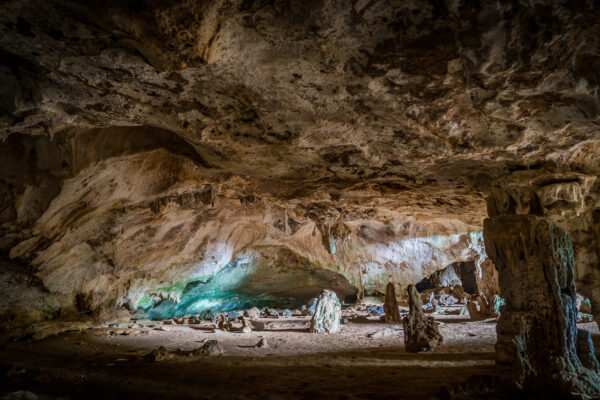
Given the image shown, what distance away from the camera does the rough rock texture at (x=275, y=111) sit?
9.90 feet

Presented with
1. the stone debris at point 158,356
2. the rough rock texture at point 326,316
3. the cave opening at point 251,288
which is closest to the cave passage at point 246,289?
the cave opening at point 251,288

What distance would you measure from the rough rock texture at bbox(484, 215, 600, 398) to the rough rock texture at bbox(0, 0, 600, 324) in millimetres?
1436

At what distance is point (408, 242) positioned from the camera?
14469 millimetres

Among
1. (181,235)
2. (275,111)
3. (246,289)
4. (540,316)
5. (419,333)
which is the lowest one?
(419,333)

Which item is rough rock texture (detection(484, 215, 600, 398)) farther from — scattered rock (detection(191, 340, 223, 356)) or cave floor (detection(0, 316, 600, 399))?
scattered rock (detection(191, 340, 223, 356))

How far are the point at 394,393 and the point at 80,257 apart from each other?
375 inches

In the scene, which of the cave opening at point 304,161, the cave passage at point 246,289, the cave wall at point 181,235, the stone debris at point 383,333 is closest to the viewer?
the cave opening at point 304,161

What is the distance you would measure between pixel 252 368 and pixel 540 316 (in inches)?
159

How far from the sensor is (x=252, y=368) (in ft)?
16.9

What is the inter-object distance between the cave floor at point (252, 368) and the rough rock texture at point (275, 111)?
8.78ft

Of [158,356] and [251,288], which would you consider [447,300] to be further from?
[158,356]

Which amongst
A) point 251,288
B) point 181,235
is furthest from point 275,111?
point 251,288

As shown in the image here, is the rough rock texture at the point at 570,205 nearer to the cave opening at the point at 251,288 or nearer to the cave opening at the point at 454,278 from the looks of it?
the cave opening at the point at 251,288

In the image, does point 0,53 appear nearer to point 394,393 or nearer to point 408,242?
point 394,393
